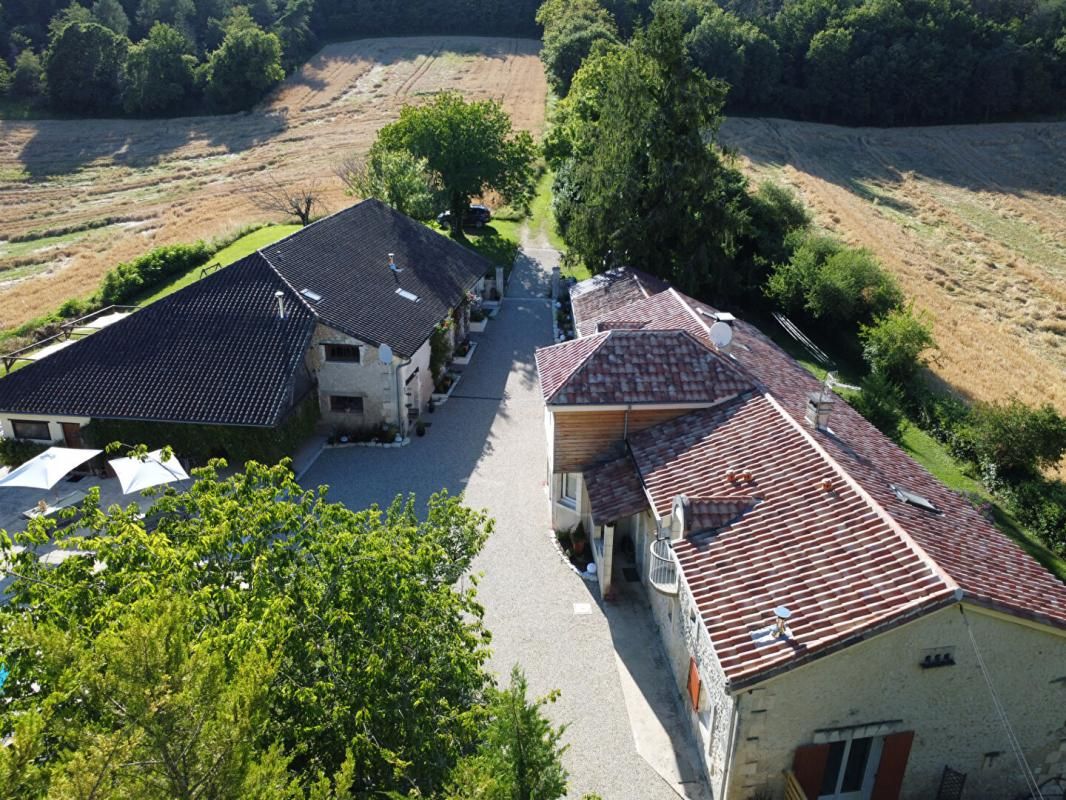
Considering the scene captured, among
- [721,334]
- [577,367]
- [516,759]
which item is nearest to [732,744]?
[516,759]

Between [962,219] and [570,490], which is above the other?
[962,219]

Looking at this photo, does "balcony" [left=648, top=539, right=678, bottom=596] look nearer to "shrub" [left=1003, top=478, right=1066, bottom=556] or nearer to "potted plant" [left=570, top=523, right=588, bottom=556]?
"potted plant" [left=570, top=523, right=588, bottom=556]

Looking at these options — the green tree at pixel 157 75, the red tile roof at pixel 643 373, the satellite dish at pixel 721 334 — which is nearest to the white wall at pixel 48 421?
the red tile roof at pixel 643 373

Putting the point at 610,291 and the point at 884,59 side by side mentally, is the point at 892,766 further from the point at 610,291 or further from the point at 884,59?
the point at 884,59

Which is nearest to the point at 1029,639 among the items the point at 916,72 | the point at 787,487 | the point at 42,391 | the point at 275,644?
the point at 787,487

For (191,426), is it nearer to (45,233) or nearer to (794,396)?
(794,396)

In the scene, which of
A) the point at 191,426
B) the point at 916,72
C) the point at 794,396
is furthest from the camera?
the point at 916,72
